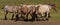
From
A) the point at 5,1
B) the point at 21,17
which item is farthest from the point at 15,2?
the point at 21,17

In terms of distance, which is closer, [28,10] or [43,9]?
[28,10]

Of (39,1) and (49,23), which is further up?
(39,1)

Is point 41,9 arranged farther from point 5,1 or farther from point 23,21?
point 5,1

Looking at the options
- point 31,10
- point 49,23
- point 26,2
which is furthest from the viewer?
point 26,2

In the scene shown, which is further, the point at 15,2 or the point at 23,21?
the point at 15,2

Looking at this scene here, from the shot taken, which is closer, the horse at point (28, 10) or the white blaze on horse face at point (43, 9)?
the horse at point (28, 10)

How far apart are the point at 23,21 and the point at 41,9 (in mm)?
1869

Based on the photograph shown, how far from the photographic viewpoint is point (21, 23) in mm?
19703

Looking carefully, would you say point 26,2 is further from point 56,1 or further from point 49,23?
point 49,23

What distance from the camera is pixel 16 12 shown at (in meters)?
21.6

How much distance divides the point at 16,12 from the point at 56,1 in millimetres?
10796

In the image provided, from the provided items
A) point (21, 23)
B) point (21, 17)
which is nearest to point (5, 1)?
point (21, 17)

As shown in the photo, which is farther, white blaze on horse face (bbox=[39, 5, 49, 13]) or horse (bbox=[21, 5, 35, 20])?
white blaze on horse face (bbox=[39, 5, 49, 13])

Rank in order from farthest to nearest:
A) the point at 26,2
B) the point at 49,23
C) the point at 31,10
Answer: the point at 26,2 → the point at 31,10 → the point at 49,23
